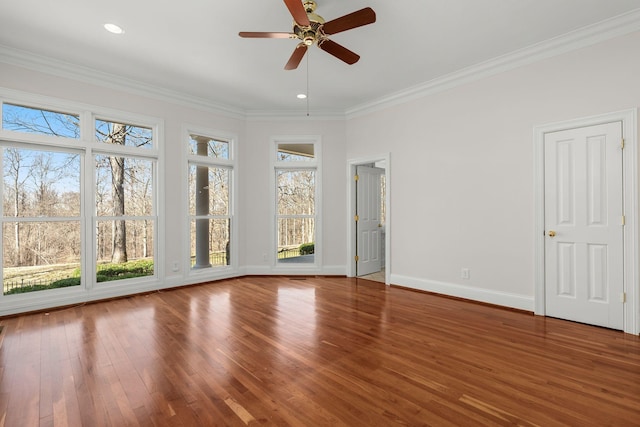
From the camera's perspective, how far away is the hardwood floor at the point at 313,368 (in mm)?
1805

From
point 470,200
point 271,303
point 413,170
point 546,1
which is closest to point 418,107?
point 413,170

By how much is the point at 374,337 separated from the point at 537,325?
1.81 m

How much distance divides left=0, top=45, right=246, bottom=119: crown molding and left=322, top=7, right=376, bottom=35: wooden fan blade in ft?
10.7

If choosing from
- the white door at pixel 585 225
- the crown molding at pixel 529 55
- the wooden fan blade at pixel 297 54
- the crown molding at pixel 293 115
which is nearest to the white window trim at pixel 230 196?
the crown molding at pixel 293 115

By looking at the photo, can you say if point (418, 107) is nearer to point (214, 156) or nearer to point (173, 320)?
point (214, 156)

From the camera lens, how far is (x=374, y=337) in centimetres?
293

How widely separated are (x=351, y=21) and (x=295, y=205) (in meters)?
3.76

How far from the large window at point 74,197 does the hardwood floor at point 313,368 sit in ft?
2.14

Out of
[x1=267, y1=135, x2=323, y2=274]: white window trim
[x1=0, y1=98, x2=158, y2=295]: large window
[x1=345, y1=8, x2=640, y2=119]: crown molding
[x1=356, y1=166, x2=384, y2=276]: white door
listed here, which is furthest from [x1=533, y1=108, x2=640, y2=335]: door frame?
[x1=0, y1=98, x2=158, y2=295]: large window

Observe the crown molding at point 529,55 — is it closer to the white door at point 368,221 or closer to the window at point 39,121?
the white door at point 368,221

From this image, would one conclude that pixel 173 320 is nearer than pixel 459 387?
No

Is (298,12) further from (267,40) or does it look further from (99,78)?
(99,78)

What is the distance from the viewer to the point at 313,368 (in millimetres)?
2338

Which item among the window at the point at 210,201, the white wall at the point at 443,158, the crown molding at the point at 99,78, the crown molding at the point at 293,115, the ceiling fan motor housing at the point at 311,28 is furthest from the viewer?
the crown molding at the point at 293,115
